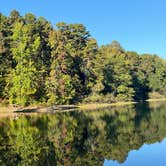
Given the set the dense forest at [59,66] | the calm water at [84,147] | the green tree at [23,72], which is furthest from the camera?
the dense forest at [59,66]

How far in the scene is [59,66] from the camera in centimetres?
9825

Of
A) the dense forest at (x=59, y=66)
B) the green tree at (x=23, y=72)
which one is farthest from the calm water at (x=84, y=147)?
the dense forest at (x=59, y=66)

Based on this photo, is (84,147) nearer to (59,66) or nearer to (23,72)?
(23,72)

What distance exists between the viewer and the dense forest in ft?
274

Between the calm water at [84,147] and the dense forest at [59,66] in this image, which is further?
the dense forest at [59,66]

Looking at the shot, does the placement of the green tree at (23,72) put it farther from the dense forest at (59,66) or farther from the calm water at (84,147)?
the calm water at (84,147)

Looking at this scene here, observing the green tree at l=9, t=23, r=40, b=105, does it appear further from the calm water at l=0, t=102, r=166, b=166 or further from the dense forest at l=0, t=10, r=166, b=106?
the calm water at l=0, t=102, r=166, b=166

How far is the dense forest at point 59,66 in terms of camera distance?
83.4m

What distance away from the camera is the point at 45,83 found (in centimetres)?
8794

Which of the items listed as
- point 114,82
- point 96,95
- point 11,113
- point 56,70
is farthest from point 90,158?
point 114,82

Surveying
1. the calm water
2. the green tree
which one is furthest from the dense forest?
the calm water

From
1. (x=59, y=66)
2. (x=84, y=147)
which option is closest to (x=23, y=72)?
(x=59, y=66)

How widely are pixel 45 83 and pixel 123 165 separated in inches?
2590

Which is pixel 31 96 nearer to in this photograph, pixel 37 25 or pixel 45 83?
pixel 45 83
